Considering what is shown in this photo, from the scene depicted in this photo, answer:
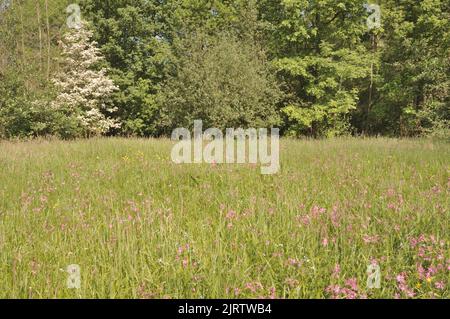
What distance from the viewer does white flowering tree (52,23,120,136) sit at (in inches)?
907

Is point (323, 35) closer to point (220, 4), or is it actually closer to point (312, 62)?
point (312, 62)

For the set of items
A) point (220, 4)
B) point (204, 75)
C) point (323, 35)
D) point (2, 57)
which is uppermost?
point (220, 4)

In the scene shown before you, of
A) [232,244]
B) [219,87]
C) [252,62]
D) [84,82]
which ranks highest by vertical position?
[252,62]

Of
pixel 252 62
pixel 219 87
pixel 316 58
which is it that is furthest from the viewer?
pixel 316 58

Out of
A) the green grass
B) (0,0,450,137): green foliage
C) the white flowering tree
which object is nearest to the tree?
(0,0,450,137): green foliage

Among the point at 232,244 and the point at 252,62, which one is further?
the point at 252,62

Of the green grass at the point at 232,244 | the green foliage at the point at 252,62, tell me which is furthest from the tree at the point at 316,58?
the green grass at the point at 232,244

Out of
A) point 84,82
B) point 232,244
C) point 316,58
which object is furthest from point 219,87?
point 232,244

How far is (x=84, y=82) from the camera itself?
77.5ft

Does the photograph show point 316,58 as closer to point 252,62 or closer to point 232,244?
point 252,62
